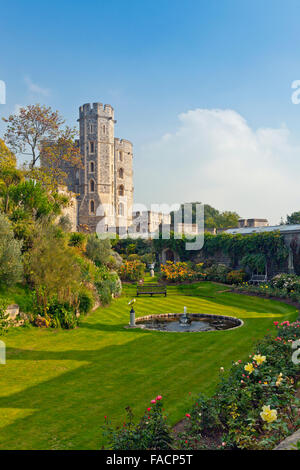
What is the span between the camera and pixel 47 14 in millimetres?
11047

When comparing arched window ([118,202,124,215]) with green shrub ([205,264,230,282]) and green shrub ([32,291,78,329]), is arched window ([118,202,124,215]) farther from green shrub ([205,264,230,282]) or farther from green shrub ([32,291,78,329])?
green shrub ([32,291,78,329])

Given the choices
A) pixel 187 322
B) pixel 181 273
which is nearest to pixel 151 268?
pixel 181 273

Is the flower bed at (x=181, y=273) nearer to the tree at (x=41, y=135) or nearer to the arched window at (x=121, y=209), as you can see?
the tree at (x=41, y=135)

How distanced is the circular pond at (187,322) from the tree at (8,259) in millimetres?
5065

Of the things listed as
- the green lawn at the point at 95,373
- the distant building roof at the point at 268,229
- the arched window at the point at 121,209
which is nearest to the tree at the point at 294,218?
the arched window at the point at 121,209

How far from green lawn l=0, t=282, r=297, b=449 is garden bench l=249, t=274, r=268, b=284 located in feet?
30.8

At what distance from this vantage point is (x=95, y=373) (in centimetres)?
810

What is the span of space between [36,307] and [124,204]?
134 ft

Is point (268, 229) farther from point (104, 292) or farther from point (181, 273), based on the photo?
point (104, 292)

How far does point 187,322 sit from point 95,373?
6.94 meters

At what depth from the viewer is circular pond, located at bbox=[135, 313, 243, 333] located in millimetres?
13430

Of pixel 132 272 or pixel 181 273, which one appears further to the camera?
pixel 132 272

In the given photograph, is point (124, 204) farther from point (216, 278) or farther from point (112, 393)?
point (112, 393)

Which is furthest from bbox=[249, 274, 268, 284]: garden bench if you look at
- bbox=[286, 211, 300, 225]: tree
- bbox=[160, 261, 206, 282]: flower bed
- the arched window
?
bbox=[286, 211, 300, 225]: tree
